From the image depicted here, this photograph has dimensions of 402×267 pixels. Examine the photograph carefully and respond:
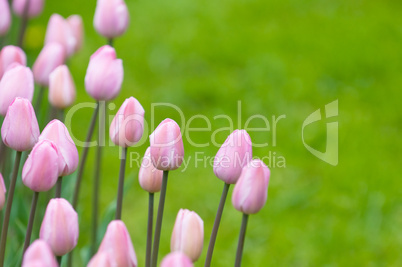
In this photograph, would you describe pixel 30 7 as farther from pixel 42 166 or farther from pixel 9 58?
pixel 42 166

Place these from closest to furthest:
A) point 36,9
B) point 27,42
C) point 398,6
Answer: point 36,9 → point 27,42 → point 398,6

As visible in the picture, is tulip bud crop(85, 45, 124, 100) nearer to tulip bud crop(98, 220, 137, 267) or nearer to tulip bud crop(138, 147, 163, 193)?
tulip bud crop(138, 147, 163, 193)

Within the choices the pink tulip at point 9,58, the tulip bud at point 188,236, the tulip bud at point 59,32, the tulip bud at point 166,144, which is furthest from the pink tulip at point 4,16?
the tulip bud at point 188,236

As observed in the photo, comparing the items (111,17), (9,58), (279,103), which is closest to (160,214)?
(9,58)

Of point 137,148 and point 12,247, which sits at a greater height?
point 137,148

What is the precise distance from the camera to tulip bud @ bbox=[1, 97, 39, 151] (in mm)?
931

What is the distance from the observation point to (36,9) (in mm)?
1641

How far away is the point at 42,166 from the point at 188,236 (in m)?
0.23

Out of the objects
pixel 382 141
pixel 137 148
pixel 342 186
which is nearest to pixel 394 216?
pixel 342 186

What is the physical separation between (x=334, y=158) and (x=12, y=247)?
1491 mm

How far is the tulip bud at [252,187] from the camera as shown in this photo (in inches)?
35.5

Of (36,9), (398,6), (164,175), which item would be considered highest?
(398,6)

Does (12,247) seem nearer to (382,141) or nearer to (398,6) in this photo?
(382,141)

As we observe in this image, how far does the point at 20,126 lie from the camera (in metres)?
0.94
